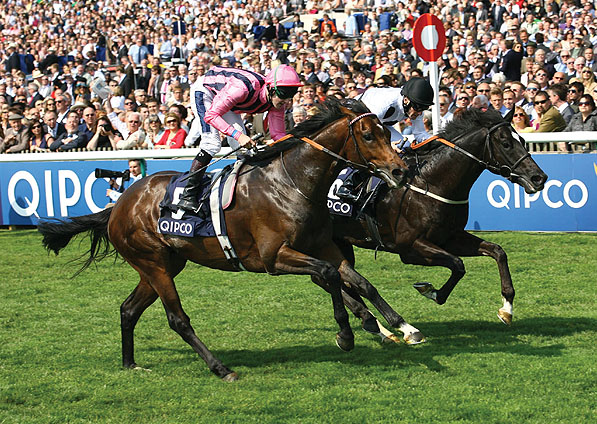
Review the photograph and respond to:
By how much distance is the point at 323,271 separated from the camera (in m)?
5.20

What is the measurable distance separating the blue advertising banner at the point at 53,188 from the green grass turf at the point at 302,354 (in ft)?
9.05

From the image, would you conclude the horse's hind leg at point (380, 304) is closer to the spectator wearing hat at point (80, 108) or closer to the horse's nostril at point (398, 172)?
the horse's nostril at point (398, 172)

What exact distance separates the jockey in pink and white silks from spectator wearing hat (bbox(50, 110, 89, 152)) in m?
7.59

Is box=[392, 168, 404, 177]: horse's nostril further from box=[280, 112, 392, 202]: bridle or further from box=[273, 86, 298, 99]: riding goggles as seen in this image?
box=[273, 86, 298, 99]: riding goggles

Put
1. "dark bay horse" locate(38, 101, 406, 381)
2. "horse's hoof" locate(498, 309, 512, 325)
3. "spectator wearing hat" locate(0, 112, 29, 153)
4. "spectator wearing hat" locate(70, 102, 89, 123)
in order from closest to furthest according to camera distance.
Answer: "dark bay horse" locate(38, 101, 406, 381) → "horse's hoof" locate(498, 309, 512, 325) → "spectator wearing hat" locate(0, 112, 29, 153) → "spectator wearing hat" locate(70, 102, 89, 123)

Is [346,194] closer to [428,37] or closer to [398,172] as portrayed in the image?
[398,172]

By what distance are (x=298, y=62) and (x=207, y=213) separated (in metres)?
10.9

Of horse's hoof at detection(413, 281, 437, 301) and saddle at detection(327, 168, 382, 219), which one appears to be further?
saddle at detection(327, 168, 382, 219)

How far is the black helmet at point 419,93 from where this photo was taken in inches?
257

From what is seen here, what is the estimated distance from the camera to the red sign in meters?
10.3

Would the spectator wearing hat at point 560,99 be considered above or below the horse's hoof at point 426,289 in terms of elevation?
above

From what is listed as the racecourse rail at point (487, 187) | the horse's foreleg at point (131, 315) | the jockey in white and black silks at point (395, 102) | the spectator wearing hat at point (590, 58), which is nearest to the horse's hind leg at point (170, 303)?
the horse's foreleg at point (131, 315)

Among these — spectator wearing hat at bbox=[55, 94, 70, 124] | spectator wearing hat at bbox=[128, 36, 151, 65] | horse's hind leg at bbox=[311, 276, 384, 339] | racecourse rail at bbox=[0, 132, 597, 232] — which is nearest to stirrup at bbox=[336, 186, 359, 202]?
horse's hind leg at bbox=[311, 276, 384, 339]

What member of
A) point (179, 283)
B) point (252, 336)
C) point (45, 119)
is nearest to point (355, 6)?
point (45, 119)
